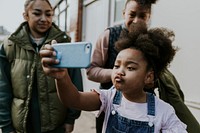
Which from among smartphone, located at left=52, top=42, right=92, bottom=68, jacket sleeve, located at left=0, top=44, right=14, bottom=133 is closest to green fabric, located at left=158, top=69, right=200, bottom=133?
smartphone, located at left=52, top=42, right=92, bottom=68

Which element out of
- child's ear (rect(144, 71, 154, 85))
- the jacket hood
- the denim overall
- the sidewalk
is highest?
the jacket hood

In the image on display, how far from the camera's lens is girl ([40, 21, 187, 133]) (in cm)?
144

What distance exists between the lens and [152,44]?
152 cm

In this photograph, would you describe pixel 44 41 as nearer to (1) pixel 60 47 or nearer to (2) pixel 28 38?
(2) pixel 28 38

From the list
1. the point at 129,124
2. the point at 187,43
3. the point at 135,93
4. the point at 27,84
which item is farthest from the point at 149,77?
the point at 187,43

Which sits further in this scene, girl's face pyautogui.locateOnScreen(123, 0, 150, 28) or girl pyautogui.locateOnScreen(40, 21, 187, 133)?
girl's face pyautogui.locateOnScreen(123, 0, 150, 28)

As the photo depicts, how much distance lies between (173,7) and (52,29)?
1799mm

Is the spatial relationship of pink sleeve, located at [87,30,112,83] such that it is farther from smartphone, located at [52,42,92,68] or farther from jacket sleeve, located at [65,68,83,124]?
smartphone, located at [52,42,92,68]

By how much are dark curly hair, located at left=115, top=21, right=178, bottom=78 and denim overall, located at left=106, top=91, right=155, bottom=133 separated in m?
0.20

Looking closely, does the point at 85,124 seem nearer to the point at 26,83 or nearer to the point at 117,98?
the point at 26,83

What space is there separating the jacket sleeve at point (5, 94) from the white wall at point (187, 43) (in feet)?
6.25

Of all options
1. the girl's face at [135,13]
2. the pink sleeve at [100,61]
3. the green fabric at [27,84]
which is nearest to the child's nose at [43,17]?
the green fabric at [27,84]

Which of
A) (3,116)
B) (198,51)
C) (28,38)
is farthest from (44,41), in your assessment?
(198,51)

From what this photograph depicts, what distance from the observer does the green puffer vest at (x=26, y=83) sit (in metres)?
2.06
